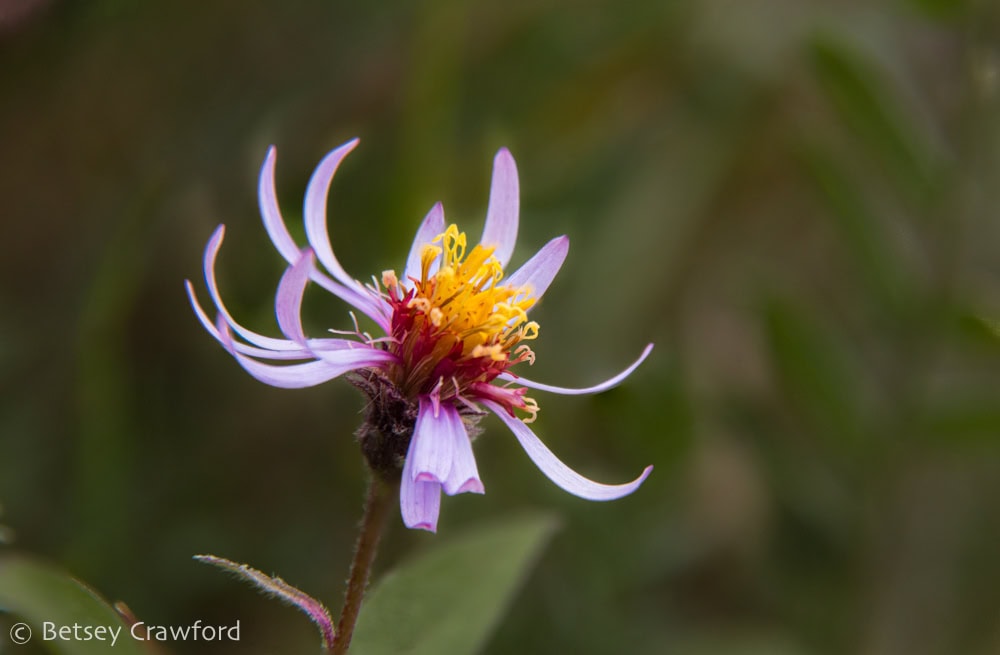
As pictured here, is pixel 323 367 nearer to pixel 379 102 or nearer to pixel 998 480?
pixel 379 102

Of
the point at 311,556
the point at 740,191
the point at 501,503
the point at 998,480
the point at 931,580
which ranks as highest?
the point at 740,191

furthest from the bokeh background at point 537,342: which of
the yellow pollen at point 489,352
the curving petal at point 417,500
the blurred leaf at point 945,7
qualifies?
the curving petal at point 417,500

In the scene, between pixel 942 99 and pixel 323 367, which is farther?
pixel 942 99

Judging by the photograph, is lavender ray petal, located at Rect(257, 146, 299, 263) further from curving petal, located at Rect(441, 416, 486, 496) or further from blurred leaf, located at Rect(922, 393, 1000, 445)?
blurred leaf, located at Rect(922, 393, 1000, 445)

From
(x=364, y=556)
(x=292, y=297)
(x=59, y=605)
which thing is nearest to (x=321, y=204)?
(x=292, y=297)

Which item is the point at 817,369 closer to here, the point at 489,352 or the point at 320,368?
the point at 489,352

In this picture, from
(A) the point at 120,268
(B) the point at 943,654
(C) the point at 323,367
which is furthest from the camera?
(B) the point at 943,654

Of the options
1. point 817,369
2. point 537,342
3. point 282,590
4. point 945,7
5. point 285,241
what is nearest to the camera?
point 282,590

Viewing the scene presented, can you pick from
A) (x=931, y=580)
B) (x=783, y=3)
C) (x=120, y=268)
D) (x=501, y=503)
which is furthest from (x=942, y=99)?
(x=120, y=268)
